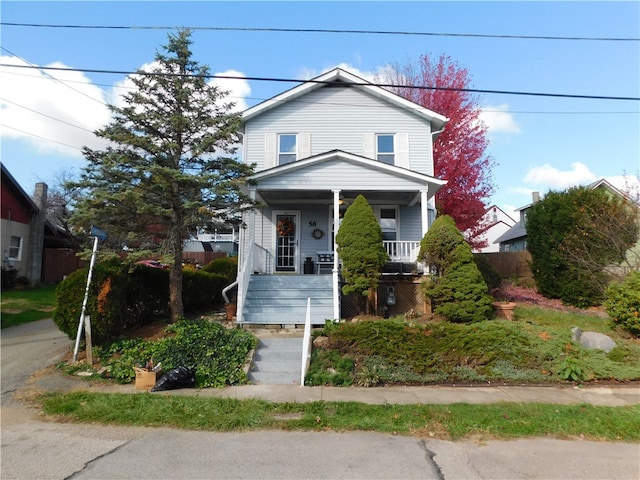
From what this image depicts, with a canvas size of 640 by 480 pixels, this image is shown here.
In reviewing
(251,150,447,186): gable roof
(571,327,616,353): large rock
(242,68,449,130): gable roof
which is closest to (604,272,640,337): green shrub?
(571,327,616,353): large rock

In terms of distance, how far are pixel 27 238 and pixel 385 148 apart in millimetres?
19360

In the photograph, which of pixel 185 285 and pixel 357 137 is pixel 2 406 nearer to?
pixel 185 285

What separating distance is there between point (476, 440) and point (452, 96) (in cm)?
1961

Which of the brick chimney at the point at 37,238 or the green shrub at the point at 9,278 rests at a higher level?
the brick chimney at the point at 37,238

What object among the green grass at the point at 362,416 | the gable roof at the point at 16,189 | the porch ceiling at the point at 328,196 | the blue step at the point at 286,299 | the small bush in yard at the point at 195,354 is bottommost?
the green grass at the point at 362,416

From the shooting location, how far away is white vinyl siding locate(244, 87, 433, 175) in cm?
1446

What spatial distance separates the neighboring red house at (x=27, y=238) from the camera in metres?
18.9

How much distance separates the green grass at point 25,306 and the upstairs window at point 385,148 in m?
12.9

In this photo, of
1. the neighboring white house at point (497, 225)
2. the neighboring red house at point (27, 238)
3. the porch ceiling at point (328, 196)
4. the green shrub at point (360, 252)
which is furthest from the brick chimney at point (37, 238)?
the neighboring white house at point (497, 225)

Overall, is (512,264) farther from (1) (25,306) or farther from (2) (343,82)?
(1) (25,306)

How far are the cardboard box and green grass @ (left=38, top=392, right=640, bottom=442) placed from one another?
0.53 meters

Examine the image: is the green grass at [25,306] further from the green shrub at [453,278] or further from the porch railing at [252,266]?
the green shrub at [453,278]

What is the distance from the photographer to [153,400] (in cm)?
580

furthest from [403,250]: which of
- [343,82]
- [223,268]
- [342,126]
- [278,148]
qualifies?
[223,268]
